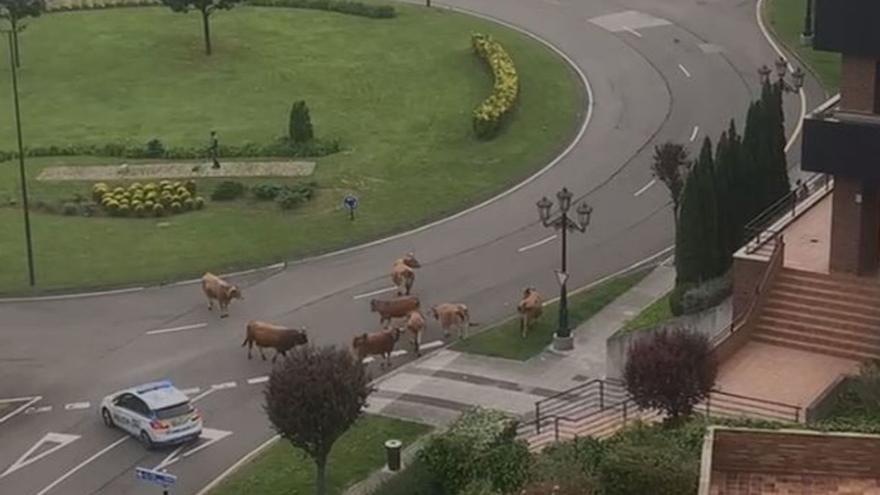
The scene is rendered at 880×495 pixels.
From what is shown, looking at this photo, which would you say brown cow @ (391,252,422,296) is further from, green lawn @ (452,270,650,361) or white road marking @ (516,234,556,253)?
white road marking @ (516,234,556,253)

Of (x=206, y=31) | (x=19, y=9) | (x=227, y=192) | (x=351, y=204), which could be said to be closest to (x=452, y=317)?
(x=351, y=204)

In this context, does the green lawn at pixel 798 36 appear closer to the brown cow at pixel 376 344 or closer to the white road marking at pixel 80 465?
the brown cow at pixel 376 344

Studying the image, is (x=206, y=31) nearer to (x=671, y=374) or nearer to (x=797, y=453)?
(x=671, y=374)

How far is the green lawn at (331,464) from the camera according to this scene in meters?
38.8

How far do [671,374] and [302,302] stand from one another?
18633 millimetres

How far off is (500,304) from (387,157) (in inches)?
639

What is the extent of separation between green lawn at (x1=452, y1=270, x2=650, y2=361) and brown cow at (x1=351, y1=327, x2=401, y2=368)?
1878mm

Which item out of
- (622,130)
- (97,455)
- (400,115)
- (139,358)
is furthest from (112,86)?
(97,455)

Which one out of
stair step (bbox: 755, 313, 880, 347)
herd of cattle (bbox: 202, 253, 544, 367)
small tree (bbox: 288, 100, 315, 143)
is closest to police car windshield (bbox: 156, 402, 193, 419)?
herd of cattle (bbox: 202, 253, 544, 367)

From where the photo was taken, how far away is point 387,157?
65938 mm

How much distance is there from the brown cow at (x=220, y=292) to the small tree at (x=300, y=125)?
17.0 m

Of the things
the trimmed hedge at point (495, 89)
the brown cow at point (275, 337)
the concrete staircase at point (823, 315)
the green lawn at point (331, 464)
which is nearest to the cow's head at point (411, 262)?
the brown cow at point (275, 337)

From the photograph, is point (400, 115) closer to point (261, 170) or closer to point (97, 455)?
point (261, 170)

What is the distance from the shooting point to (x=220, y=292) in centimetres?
5028
